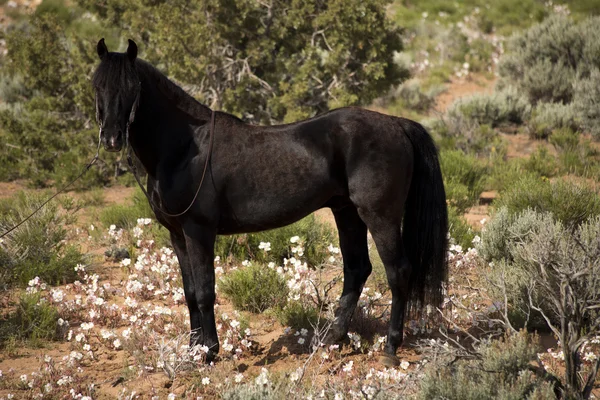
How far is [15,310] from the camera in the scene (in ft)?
20.0

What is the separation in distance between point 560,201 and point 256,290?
3474 millimetres

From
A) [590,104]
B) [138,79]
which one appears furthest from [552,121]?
[138,79]

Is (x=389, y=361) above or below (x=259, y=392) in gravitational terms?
below

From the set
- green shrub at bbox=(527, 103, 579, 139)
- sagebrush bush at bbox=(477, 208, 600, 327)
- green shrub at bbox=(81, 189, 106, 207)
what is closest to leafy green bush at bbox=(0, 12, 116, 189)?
green shrub at bbox=(81, 189, 106, 207)

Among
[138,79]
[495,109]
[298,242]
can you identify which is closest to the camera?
[138,79]

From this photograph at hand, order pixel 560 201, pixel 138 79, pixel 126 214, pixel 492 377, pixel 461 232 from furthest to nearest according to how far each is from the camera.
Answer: pixel 126 214
pixel 461 232
pixel 560 201
pixel 138 79
pixel 492 377

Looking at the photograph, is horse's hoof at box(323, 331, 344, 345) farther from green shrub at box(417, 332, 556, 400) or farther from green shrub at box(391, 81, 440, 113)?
green shrub at box(391, 81, 440, 113)

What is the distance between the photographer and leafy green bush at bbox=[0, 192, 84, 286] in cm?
671

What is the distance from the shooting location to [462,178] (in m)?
9.63

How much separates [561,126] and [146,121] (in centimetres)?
924

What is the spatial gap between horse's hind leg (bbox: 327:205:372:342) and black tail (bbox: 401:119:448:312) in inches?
14.9

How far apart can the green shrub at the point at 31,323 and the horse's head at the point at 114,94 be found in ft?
6.72

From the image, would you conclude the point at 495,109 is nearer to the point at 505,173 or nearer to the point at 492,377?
the point at 505,173

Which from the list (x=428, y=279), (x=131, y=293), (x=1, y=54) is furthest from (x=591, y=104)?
(x=1, y=54)
